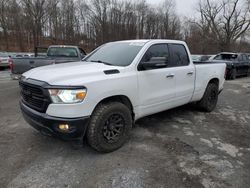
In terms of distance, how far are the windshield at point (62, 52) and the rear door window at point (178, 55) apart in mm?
5608

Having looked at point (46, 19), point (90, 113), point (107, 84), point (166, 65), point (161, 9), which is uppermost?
point (161, 9)

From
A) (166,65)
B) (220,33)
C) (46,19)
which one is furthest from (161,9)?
(166,65)

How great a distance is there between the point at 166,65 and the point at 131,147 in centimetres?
174

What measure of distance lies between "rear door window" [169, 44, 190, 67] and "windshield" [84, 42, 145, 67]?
2.75ft

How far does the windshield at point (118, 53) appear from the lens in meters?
3.78

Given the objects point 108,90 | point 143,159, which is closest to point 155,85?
point 108,90

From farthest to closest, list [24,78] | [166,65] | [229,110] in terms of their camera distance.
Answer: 1. [229,110]
2. [166,65]
3. [24,78]

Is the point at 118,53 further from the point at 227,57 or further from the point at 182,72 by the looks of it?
the point at 227,57

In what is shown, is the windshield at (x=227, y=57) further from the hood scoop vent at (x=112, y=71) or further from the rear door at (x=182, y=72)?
the hood scoop vent at (x=112, y=71)

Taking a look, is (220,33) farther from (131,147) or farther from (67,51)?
(131,147)

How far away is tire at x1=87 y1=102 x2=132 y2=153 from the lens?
312cm

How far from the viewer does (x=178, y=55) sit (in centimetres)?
462

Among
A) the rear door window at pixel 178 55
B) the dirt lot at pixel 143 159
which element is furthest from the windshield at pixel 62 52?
the rear door window at pixel 178 55

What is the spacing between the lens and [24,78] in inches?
135
